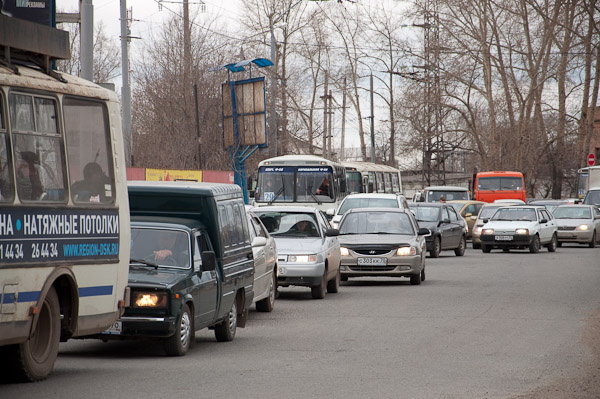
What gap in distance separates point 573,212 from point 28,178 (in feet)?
114

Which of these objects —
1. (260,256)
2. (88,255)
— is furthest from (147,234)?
(260,256)

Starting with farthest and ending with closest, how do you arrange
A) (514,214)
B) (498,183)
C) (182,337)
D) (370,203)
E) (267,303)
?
(498,183)
(514,214)
(370,203)
(267,303)
(182,337)

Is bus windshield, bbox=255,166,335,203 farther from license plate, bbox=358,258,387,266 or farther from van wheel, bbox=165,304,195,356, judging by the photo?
van wheel, bbox=165,304,195,356

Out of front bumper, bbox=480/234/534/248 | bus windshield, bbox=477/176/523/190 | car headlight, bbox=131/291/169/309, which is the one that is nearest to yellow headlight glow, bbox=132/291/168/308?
car headlight, bbox=131/291/169/309

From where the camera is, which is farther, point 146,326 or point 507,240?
point 507,240

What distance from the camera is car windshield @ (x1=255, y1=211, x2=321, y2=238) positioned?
19922 mm

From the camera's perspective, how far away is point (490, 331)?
546 inches

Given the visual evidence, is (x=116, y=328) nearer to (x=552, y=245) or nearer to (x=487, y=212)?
(x=552, y=245)

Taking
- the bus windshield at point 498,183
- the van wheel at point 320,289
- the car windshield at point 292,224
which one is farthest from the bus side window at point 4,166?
the bus windshield at point 498,183

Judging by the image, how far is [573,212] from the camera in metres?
41.6

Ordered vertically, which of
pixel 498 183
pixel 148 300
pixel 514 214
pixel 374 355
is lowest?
pixel 514 214

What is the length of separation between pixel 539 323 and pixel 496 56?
50.4 metres

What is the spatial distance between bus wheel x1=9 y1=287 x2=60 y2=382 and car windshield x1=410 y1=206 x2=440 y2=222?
25.0 m

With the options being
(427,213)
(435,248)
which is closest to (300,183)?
(427,213)
